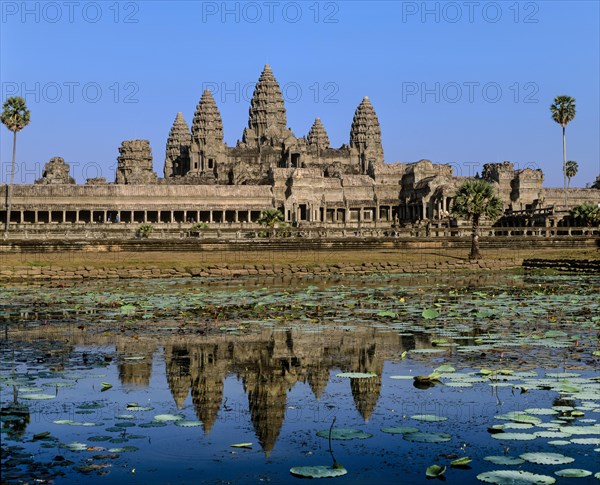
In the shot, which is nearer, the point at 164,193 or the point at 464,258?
the point at 464,258

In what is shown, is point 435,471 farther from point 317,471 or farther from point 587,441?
point 587,441

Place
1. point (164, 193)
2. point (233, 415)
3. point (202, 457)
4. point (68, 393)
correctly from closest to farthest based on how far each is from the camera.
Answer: point (202, 457), point (233, 415), point (68, 393), point (164, 193)

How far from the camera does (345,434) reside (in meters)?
10.3

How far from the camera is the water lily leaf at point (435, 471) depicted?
8828 millimetres

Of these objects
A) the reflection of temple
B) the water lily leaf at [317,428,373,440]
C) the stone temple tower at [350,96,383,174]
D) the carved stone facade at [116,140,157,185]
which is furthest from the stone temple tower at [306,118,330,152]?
the water lily leaf at [317,428,373,440]

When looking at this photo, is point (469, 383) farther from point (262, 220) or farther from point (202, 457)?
point (262, 220)

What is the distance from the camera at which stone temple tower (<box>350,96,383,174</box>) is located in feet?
517

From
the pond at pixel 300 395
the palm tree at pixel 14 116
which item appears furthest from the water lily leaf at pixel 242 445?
the palm tree at pixel 14 116

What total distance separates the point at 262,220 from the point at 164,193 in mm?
25984

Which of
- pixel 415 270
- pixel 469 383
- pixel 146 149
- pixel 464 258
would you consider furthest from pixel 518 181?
pixel 469 383

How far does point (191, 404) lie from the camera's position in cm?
1213

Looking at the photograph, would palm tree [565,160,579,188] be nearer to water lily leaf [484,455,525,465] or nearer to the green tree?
the green tree

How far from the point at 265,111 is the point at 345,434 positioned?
14998cm

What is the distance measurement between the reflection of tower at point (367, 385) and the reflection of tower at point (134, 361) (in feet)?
10.6
